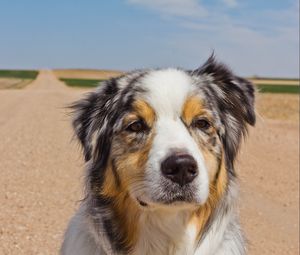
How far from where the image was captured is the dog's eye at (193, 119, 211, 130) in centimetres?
559

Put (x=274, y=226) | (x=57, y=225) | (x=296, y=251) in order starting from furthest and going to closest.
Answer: (x=274, y=226)
(x=296, y=251)
(x=57, y=225)

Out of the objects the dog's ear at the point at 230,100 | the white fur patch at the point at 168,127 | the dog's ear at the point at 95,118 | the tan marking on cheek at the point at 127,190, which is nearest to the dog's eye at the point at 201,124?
the white fur patch at the point at 168,127

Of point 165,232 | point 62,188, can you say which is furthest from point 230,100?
point 62,188

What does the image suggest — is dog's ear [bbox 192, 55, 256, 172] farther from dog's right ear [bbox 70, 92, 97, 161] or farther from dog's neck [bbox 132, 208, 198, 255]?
dog's right ear [bbox 70, 92, 97, 161]

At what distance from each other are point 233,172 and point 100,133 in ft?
3.81

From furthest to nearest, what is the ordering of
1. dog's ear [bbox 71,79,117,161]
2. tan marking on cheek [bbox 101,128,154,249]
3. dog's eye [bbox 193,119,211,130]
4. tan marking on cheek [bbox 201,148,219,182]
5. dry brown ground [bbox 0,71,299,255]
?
1. dry brown ground [bbox 0,71,299,255]
2. dog's ear [bbox 71,79,117,161]
3. dog's eye [bbox 193,119,211,130]
4. tan marking on cheek [bbox 201,148,219,182]
5. tan marking on cheek [bbox 101,128,154,249]

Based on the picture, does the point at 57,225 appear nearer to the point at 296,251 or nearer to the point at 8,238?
the point at 8,238

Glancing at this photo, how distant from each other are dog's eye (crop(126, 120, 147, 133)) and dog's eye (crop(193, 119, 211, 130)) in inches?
15.8

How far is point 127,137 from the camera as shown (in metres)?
5.60

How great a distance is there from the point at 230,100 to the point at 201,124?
26.0 inches

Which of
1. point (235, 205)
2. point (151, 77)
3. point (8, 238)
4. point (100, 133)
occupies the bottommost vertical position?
point (8, 238)

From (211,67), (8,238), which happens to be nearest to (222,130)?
(211,67)

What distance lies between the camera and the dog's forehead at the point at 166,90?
556 cm

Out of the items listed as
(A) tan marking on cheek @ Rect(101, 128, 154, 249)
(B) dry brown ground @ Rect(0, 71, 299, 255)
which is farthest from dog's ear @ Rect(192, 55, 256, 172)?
(A) tan marking on cheek @ Rect(101, 128, 154, 249)
